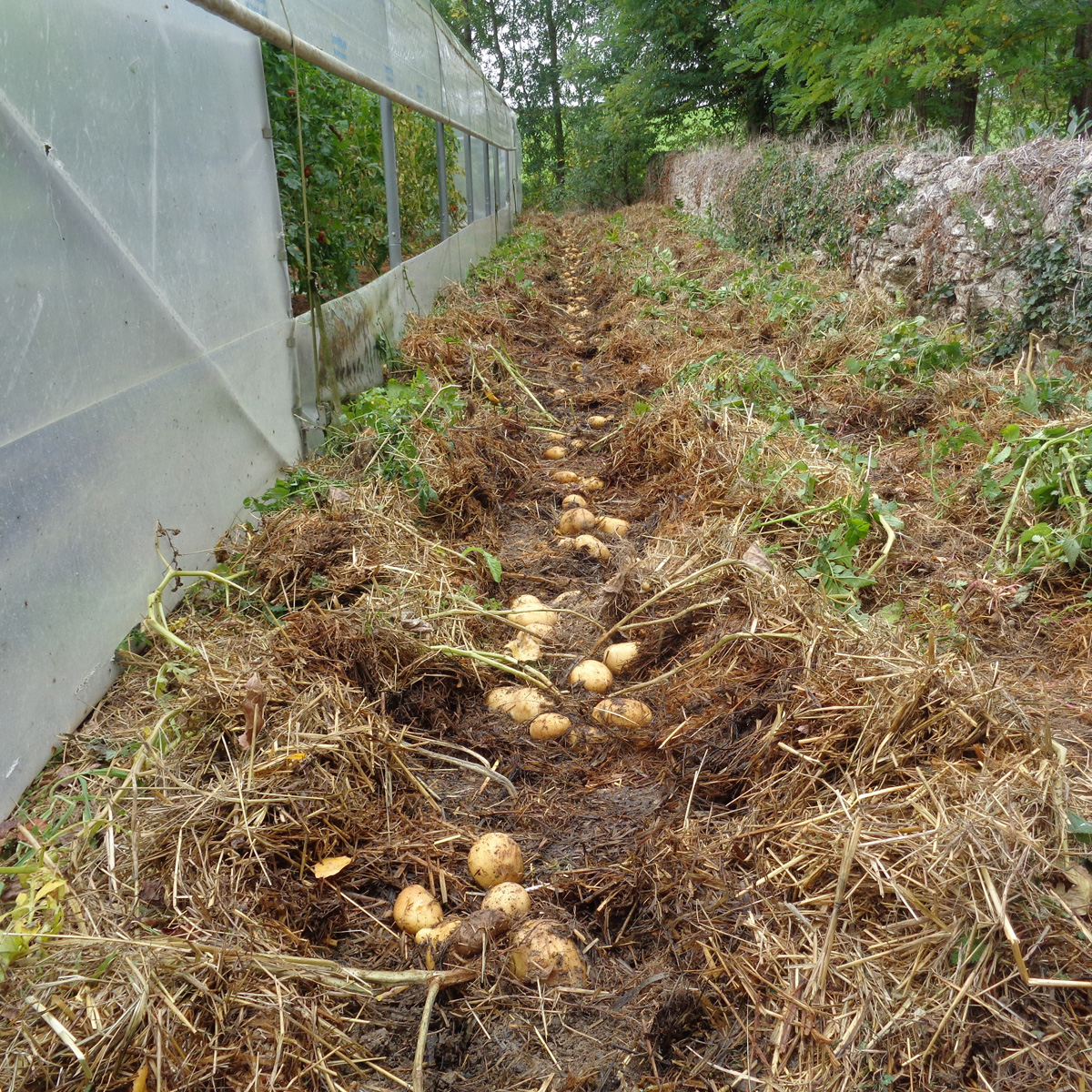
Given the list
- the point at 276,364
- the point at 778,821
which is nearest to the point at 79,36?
the point at 276,364

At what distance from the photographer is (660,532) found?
3488 millimetres

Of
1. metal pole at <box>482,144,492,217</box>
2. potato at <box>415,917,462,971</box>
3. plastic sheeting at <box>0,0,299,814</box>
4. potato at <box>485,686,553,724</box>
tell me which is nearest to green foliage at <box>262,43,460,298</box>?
plastic sheeting at <box>0,0,299,814</box>

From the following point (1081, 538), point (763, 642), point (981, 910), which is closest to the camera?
point (981, 910)

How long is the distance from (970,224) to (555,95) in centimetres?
3275

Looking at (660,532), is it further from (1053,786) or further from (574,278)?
(574,278)

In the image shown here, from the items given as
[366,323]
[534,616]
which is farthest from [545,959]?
[366,323]

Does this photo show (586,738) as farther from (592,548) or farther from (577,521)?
(577,521)

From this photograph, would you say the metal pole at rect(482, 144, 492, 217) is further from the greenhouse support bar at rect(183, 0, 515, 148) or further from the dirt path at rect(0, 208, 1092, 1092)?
the dirt path at rect(0, 208, 1092, 1092)

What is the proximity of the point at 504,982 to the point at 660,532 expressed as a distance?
2.19 m

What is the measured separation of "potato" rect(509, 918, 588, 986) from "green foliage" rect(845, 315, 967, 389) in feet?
14.2

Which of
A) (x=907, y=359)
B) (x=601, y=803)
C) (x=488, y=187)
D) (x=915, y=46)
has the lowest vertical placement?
(x=601, y=803)

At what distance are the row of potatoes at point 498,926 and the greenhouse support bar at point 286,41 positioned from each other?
3.42 metres

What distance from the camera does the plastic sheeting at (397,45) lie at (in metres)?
4.10

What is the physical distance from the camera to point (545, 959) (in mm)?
1671
